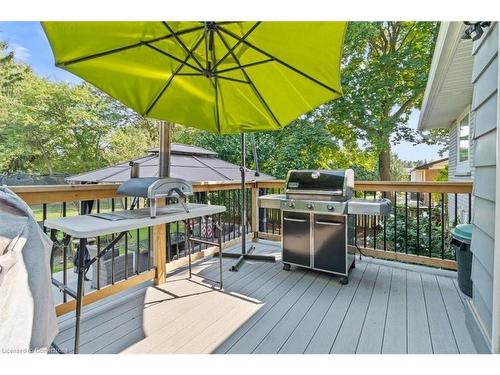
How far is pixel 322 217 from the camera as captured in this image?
2.84m

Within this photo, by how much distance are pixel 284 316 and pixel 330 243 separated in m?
0.95

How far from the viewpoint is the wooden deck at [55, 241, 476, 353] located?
1.80m

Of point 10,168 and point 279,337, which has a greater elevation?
point 10,168

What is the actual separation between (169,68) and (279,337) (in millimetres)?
2087

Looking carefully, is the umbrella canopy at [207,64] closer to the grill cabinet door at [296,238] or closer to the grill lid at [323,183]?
the grill lid at [323,183]

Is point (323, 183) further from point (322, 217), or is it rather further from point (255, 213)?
point (255, 213)

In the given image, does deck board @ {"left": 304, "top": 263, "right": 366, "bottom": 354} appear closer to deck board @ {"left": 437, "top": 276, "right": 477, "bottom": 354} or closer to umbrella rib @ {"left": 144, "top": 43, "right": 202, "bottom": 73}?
deck board @ {"left": 437, "top": 276, "right": 477, "bottom": 354}

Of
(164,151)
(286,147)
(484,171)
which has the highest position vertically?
(286,147)

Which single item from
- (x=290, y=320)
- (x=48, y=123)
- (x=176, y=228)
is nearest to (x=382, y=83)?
(x=176, y=228)

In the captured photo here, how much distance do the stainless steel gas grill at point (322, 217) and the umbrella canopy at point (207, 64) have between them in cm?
75

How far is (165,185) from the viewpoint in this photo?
6.63 feet

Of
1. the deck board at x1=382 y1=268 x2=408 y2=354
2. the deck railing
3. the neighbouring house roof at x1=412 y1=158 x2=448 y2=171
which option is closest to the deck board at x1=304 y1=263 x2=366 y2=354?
the deck board at x1=382 y1=268 x2=408 y2=354
